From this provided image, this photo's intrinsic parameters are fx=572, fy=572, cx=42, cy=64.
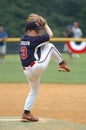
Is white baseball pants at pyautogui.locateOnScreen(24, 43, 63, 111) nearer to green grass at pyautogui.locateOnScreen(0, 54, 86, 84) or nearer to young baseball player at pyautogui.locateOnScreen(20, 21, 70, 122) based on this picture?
young baseball player at pyautogui.locateOnScreen(20, 21, 70, 122)

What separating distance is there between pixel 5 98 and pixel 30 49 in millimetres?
4500

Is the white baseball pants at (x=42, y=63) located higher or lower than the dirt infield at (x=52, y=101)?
higher

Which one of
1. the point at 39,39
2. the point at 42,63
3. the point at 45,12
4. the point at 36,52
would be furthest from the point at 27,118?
the point at 45,12

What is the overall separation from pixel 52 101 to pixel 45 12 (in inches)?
1007

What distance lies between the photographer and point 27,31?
9.20 meters

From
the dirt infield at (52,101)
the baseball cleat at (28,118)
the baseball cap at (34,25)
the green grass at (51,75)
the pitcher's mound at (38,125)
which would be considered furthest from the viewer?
the green grass at (51,75)

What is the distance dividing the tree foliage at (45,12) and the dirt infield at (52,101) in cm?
1983

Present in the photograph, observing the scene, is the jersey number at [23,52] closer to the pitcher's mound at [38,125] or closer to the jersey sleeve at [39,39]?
the jersey sleeve at [39,39]

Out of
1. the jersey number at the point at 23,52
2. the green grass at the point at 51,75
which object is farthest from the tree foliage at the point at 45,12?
the jersey number at the point at 23,52

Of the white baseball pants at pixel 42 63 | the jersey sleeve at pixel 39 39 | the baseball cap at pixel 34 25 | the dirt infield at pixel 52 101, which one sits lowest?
the dirt infield at pixel 52 101

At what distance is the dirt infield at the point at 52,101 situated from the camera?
439 inches

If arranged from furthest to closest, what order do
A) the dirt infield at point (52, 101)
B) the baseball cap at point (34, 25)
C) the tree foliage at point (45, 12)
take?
the tree foliage at point (45, 12), the dirt infield at point (52, 101), the baseball cap at point (34, 25)

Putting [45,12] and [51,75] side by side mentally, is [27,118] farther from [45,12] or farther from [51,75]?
[45,12]

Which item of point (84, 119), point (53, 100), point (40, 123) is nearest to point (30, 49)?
point (40, 123)
